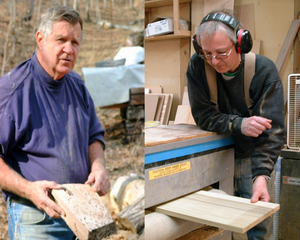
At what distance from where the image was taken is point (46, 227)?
70 centimetres

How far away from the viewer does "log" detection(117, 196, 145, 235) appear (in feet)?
2.72

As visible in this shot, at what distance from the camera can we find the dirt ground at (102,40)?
0.64m

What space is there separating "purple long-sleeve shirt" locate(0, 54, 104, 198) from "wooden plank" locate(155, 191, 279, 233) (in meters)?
0.67

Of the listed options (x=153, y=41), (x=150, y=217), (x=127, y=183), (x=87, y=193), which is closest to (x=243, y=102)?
(x=150, y=217)

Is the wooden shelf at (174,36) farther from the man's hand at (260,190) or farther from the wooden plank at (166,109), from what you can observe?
the man's hand at (260,190)

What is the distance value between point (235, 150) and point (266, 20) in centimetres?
172

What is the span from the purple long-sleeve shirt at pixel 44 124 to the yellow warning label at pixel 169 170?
24.3 inches

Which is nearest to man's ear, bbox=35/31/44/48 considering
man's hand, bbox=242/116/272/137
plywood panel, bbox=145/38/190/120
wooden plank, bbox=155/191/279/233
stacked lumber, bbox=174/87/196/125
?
wooden plank, bbox=155/191/279/233

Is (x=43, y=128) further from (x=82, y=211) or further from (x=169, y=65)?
(x=169, y=65)

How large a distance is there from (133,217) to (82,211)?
0.18 m

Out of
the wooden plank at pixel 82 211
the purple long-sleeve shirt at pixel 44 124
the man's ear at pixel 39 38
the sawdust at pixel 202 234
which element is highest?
the man's ear at pixel 39 38

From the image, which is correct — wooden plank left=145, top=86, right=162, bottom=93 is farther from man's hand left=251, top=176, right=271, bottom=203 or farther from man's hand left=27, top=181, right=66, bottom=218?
man's hand left=27, top=181, right=66, bottom=218

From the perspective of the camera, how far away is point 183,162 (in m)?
1.49

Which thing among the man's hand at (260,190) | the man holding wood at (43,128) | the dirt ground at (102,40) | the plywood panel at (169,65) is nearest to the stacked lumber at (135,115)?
the dirt ground at (102,40)
